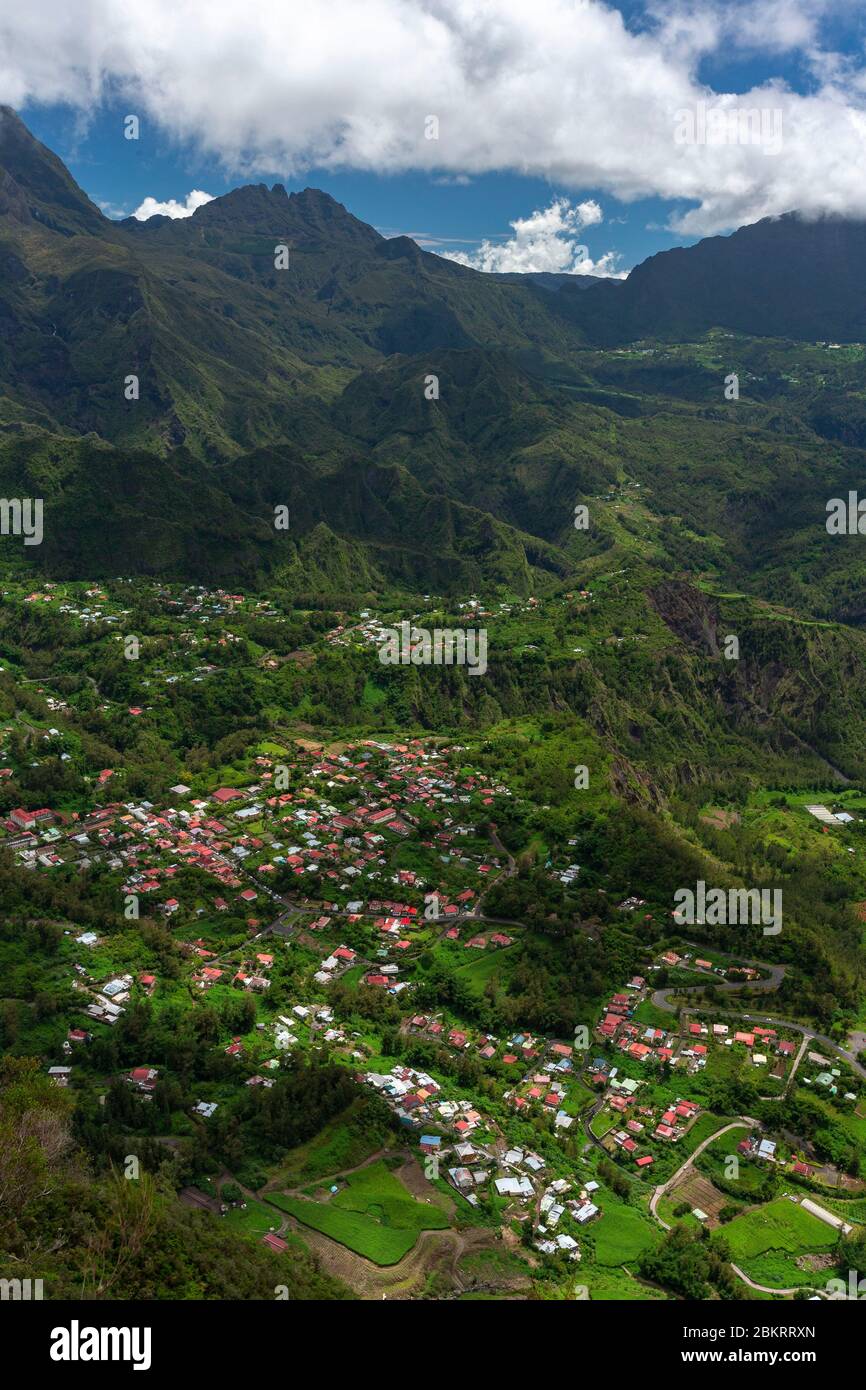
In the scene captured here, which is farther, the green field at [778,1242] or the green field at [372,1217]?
the green field at [372,1217]

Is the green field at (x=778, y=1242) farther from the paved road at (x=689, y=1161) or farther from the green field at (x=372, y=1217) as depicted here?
the green field at (x=372, y=1217)

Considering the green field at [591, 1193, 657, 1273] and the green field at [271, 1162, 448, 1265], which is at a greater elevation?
the green field at [271, 1162, 448, 1265]

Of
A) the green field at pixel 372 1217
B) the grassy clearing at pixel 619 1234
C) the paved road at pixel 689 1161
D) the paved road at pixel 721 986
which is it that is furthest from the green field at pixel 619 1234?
the paved road at pixel 721 986

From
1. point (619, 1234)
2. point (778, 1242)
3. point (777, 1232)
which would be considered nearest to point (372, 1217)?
point (619, 1234)

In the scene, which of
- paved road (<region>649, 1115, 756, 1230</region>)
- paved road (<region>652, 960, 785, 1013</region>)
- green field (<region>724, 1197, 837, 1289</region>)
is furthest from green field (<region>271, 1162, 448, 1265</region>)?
paved road (<region>652, 960, 785, 1013</region>)

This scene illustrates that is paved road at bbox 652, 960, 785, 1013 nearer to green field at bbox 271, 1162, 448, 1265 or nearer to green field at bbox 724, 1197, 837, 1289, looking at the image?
green field at bbox 724, 1197, 837, 1289

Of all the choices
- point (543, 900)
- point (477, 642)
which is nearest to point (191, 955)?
point (543, 900)

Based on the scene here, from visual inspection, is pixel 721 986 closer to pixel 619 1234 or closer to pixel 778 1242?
pixel 778 1242
